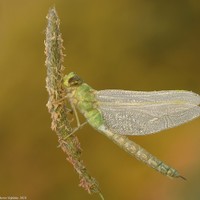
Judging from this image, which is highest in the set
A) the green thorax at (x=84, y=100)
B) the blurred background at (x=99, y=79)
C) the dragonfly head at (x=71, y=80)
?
the blurred background at (x=99, y=79)

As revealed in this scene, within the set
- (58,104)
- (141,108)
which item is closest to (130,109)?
(141,108)

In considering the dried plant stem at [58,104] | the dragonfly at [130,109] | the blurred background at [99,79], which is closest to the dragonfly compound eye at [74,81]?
the dragonfly at [130,109]

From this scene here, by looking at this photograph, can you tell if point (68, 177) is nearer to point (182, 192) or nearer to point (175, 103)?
point (182, 192)

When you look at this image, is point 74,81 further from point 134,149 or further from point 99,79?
point 99,79

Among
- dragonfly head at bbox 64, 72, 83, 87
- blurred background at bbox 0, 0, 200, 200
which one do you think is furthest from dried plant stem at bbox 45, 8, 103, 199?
blurred background at bbox 0, 0, 200, 200

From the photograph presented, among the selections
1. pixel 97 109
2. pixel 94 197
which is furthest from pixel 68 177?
pixel 97 109

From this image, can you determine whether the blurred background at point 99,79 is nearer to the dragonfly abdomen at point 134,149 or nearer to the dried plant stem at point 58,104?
the dragonfly abdomen at point 134,149

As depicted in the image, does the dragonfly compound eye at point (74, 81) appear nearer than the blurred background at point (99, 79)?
Yes
